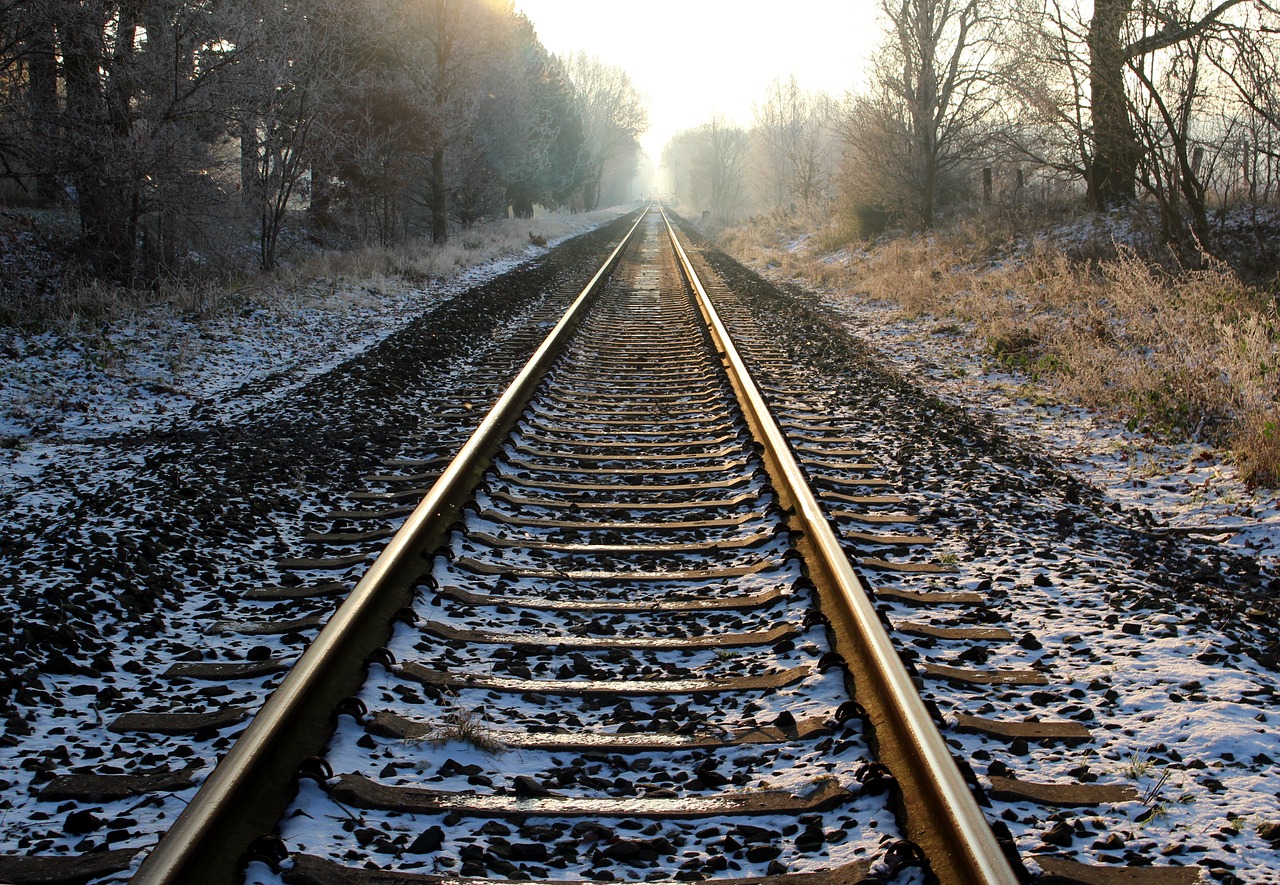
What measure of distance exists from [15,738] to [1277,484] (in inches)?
247

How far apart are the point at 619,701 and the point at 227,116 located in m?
11.1

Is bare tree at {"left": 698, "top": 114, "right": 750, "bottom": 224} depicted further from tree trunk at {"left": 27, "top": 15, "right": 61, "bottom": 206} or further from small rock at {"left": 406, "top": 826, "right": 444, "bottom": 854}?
small rock at {"left": 406, "top": 826, "right": 444, "bottom": 854}

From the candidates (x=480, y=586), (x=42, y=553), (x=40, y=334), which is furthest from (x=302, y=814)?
(x=40, y=334)

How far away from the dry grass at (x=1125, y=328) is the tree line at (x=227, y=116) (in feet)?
33.2

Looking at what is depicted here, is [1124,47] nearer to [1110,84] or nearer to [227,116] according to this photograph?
[1110,84]

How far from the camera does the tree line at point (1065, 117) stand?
32.3ft

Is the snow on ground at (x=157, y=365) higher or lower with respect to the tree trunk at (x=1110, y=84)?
lower

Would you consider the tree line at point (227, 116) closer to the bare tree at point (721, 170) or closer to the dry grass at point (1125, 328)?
the dry grass at point (1125, 328)

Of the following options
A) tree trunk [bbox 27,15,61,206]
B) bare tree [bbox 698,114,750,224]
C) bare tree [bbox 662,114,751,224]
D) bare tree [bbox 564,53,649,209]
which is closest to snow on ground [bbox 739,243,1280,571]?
tree trunk [bbox 27,15,61,206]

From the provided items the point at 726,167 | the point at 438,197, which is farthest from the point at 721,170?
the point at 438,197

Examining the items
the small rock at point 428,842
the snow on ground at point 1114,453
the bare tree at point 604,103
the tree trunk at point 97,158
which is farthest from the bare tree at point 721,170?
the small rock at point 428,842

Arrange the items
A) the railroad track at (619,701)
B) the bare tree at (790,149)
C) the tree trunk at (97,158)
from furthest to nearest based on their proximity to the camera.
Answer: the bare tree at (790,149)
the tree trunk at (97,158)
the railroad track at (619,701)

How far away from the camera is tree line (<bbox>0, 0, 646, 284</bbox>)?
10.0 metres

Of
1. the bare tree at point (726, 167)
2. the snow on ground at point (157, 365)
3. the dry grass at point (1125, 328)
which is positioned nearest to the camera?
A: the dry grass at point (1125, 328)
